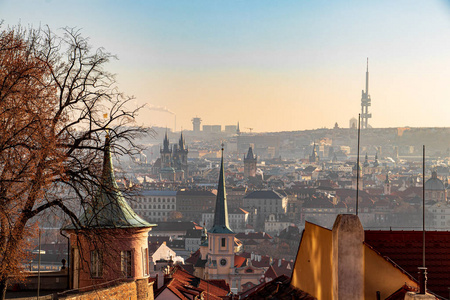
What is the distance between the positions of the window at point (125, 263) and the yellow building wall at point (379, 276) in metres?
3.97

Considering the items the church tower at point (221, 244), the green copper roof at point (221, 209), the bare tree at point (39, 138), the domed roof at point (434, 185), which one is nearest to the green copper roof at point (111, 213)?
the bare tree at point (39, 138)

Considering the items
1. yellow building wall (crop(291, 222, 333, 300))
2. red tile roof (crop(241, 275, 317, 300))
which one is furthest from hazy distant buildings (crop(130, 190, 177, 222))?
yellow building wall (crop(291, 222, 333, 300))

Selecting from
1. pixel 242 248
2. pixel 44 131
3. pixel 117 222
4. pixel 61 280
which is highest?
pixel 44 131

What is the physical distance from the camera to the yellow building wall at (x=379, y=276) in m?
6.20

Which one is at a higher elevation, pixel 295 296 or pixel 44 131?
pixel 44 131

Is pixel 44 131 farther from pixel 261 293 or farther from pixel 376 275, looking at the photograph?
pixel 376 275

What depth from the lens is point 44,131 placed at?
812 cm

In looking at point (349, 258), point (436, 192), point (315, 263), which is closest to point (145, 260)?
point (315, 263)

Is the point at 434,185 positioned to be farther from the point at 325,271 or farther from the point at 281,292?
the point at 325,271

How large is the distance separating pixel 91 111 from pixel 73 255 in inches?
69.3

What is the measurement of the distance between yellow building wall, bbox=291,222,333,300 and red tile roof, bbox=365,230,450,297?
34 cm

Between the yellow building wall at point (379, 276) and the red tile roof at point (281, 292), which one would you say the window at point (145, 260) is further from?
the yellow building wall at point (379, 276)

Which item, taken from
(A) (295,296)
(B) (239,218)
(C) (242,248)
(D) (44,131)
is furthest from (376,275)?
(B) (239,218)

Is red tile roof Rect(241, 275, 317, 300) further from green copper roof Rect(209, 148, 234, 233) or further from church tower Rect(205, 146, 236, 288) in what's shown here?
church tower Rect(205, 146, 236, 288)
